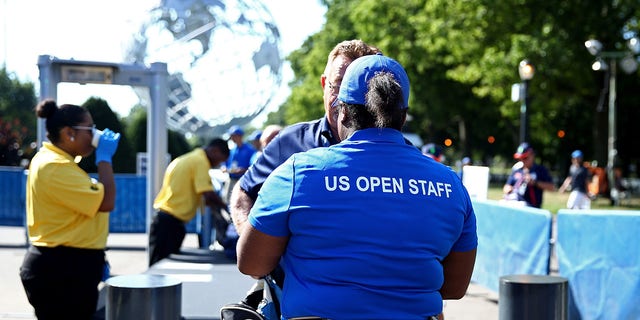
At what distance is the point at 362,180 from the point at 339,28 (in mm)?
42794

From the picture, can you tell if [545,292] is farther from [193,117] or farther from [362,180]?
[193,117]

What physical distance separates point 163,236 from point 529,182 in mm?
5335

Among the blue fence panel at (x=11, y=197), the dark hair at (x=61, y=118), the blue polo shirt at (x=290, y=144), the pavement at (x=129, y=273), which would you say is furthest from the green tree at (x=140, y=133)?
the blue polo shirt at (x=290, y=144)

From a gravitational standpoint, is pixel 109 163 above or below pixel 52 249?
above

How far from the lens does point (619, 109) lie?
39.3 metres

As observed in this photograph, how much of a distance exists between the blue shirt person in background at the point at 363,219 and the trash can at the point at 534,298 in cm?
337

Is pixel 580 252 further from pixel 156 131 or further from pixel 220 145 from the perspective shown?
pixel 156 131

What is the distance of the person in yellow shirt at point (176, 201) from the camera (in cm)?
808

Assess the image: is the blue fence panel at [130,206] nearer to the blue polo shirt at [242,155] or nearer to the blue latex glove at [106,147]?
the blue polo shirt at [242,155]

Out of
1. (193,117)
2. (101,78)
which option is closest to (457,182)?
(101,78)

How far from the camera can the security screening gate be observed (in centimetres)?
755

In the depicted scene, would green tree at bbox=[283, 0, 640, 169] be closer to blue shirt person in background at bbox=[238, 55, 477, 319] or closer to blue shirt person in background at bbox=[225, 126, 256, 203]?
blue shirt person in background at bbox=[225, 126, 256, 203]

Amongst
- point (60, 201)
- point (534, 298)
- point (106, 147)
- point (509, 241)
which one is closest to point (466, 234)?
point (60, 201)

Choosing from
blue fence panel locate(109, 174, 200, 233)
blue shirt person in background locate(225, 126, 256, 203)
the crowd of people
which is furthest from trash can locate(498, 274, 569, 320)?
blue fence panel locate(109, 174, 200, 233)
